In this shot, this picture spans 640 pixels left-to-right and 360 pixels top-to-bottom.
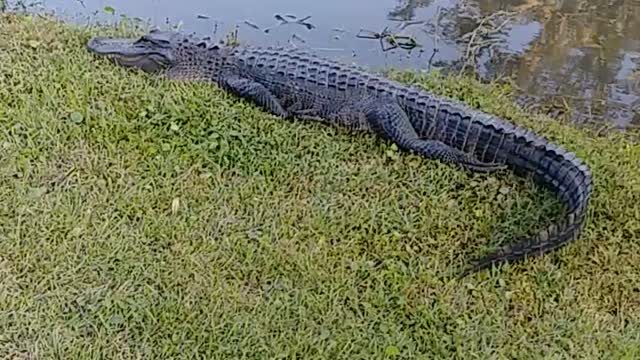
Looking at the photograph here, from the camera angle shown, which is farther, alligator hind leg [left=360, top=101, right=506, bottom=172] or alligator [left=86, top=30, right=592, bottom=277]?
alligator hind leg [left=360, top=101, right=506, bottom=172]

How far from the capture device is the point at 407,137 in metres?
3.18

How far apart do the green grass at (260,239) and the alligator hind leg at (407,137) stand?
48 millimetres

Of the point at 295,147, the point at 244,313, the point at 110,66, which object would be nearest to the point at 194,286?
the point at 244,313

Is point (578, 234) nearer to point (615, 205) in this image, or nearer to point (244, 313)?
point (615, 205)

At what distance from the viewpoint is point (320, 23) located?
4828 mm

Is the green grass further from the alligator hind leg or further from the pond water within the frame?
the pond water

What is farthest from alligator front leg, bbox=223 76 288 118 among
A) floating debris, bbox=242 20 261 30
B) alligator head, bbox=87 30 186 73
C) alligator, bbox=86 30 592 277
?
floating debris, bbox=242 20 261 30

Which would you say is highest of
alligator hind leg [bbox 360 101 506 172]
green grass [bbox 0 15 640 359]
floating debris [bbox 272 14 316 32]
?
floating debris [bbox 272 14 316 32]

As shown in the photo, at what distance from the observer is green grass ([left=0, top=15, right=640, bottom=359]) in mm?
2191

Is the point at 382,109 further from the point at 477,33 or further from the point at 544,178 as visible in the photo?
the point at 477,33

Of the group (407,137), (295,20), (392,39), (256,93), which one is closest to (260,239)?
(407,137)

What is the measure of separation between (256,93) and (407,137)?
0.72 m

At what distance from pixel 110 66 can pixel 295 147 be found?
103 centimetres

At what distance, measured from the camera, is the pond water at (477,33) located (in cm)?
413
